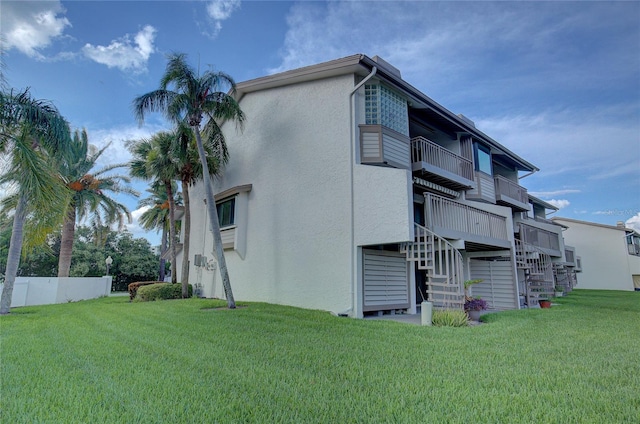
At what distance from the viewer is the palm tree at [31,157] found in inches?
376

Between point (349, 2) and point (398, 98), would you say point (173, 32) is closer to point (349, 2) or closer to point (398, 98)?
point (349, 2)

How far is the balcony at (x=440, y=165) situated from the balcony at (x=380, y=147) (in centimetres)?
125

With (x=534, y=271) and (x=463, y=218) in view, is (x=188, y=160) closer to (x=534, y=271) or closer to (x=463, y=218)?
(x=463, y=218)

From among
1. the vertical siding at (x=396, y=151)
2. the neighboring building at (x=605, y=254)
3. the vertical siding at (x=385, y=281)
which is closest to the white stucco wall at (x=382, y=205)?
the vertical siding at (x=385, y=281)

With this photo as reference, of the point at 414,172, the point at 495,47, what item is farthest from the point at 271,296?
the point at 495,47

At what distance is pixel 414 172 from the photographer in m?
12.9

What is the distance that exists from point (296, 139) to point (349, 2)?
5.12 m

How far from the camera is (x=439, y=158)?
13.6 meters

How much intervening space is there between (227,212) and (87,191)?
38.4ft

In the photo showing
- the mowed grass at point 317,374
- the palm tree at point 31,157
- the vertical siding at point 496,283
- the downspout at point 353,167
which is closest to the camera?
the mowed grass at point 317,374

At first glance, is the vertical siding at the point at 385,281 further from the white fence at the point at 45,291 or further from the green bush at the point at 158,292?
the white fence at the point at 45,291

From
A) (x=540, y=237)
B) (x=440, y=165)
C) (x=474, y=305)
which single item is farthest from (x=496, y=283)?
(x=540, y=237)

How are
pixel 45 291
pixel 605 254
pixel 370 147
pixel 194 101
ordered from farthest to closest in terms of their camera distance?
1. pixel 605 254
2. pixel 45 291
3. pixel 194 101
4. pixel 370 147

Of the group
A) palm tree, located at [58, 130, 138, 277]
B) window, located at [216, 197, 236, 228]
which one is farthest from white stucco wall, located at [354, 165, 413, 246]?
palm tree, located at [58, 130, 138, 277]
